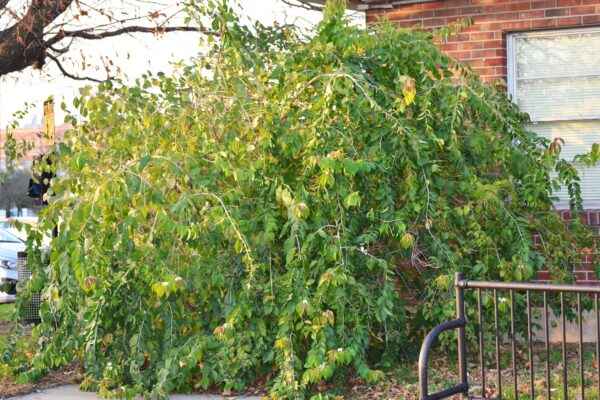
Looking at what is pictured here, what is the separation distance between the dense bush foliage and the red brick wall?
174 centimetres

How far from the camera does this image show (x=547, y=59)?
963 centimetres

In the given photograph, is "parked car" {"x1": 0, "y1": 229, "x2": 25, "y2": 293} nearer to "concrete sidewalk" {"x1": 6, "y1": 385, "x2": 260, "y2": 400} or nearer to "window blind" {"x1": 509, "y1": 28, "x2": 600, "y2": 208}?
"concrete sidewalk" {"x1": 6, "y1": 385, "x2": 260, "y2": 400}

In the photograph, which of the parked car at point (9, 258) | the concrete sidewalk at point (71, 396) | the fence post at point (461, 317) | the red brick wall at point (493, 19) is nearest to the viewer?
the fence post at point (461, 317)

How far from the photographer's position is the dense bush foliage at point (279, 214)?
7117 mm

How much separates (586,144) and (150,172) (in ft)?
15.4

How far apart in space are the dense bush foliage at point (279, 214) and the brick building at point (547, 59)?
158 cm

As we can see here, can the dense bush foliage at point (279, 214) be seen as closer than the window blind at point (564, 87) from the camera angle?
Yes

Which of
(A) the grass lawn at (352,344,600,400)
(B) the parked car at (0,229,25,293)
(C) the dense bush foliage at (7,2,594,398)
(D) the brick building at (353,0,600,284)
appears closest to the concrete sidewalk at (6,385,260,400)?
(C) the dense bush foliage at (7,2,594,398)

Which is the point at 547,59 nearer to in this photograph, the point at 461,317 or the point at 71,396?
the point at 461,317

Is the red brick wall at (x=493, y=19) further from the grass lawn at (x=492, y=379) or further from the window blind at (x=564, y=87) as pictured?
the grass lawn at (x=492, y=379)

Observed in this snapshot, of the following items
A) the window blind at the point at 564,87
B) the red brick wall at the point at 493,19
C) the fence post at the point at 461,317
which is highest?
the red brick wall at the point at 493,19

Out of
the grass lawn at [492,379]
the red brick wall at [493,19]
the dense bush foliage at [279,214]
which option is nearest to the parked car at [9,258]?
the dense bush foliage at [279,214]

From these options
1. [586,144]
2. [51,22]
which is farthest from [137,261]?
[51,22]

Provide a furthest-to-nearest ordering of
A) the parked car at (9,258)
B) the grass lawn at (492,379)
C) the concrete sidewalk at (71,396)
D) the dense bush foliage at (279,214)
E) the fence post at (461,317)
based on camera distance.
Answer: the parked car at (9,258)
the concrete sidewalk at (71,396)
the grass lawn at (492,379)
the dense bush foliage at (279,214)
the fence post at (461,317)
